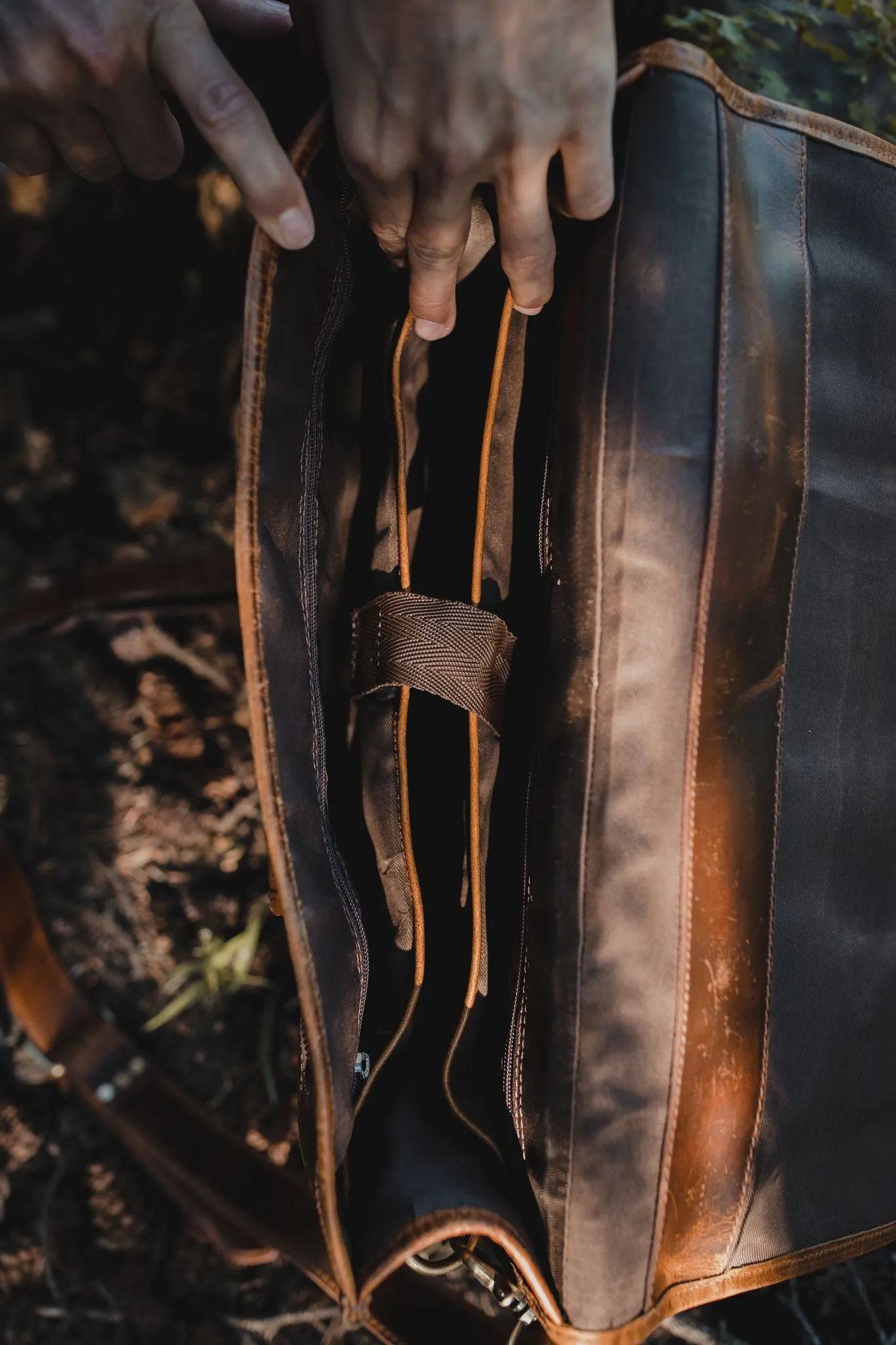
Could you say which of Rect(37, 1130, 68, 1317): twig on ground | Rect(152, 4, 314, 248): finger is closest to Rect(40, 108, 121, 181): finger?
Rect(152, 4, 314, 248): finger

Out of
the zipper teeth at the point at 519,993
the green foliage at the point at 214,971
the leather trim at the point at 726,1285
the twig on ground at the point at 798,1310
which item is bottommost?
the twig on ground at the point at 798,1310

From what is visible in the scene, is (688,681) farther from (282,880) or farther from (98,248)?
(98,248)

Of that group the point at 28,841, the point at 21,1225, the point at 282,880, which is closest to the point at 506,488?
the point at 282,880

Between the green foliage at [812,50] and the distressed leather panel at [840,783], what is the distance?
16.7 inches

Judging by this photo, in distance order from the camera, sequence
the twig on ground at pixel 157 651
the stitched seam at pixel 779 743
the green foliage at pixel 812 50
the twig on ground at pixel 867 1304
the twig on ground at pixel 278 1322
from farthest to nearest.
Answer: the twig on ground at pixel 157 651 < the twig on ground at pixel 278 1322 < the twig on ground at pixel 867 1304 < the green foliage at pixel 812 50 < the stitched seam at pixel 779 743

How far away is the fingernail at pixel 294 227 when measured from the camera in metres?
0.91

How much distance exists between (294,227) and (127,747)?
1433 millimetres

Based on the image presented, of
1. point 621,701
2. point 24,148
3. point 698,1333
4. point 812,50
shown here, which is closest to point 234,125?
point 24,148

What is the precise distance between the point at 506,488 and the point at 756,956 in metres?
0.63

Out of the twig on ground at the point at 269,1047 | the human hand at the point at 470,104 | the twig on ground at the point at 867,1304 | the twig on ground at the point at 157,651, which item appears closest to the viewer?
the human hand at the point at 470,104

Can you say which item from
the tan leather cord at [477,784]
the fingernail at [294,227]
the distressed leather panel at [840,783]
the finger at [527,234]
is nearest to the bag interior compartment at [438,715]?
the tan leather cord at [477,784]

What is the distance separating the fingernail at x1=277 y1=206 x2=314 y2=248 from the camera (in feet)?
2.99

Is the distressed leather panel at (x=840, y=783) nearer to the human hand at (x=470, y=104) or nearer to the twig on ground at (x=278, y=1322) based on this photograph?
the human hand at (x=470, y=104)

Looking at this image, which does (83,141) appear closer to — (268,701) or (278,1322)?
(268,701)
